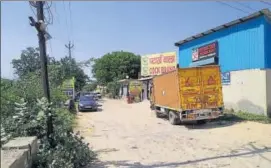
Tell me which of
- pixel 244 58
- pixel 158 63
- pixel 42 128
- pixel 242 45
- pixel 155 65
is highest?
pixel 158 63

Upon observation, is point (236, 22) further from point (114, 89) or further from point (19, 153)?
point (114, 89)

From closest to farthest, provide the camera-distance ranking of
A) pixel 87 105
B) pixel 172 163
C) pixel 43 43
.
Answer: pixel 172 163 → pixel 43 43 → pixel 87 105

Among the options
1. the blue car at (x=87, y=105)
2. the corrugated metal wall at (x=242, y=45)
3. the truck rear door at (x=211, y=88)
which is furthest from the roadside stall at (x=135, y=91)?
the truck rear door at (x=211, y=88)

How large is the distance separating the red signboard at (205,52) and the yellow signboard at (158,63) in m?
14.2

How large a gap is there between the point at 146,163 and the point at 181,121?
32.8 feet

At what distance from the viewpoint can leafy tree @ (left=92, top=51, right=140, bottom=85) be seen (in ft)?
263

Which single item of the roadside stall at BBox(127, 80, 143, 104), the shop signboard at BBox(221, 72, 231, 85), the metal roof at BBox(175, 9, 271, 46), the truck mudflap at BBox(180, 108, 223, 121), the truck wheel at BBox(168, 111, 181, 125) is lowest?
the truck wheel at BBox(168, 111, 181, 125)

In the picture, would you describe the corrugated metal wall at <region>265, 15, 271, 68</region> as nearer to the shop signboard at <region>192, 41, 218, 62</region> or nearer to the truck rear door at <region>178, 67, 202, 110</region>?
the truck rear door at <region>178, 67, 202, 110</region>

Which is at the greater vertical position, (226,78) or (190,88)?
(226,78)

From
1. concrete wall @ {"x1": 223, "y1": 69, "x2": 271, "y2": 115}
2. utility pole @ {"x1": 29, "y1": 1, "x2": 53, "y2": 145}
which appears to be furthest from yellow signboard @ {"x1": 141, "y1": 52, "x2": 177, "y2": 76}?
utility pole @ {"x1": 29, "y1": 1, "x2": 53, "y2": 145}

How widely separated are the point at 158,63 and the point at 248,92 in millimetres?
26059

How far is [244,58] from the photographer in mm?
22781

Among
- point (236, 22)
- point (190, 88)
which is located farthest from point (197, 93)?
point (236, 22)

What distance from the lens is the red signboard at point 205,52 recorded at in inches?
1056
